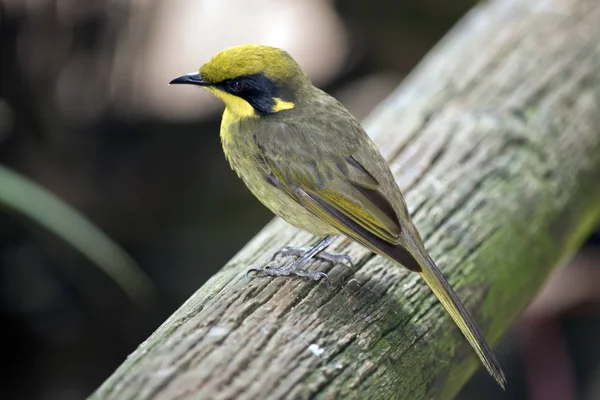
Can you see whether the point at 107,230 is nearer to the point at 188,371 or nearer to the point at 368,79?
the point at 368,79

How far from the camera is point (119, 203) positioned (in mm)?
5422

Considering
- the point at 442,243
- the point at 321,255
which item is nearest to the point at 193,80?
the point at 321,255

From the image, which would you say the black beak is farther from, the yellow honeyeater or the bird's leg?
the bird's leg

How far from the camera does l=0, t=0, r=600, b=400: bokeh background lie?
16.7 feet

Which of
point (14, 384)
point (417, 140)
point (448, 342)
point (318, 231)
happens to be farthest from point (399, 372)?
point (14, 384)

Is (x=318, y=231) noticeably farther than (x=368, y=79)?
No

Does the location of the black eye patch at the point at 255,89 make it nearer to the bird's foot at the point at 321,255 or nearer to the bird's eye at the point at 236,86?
the bird's eye at the point at 236,86

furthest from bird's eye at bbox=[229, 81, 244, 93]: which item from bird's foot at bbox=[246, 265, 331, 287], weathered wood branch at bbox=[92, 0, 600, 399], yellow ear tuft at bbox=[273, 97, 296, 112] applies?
bird's foot at bbox=[246, 265, 331, 287]

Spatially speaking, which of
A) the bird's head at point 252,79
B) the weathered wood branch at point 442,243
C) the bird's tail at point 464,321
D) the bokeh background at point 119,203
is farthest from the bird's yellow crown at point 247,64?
the bokeh background at point 119,203

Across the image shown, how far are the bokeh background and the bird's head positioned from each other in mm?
2318

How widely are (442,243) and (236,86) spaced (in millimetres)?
A: 900

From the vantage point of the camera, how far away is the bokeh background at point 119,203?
5.09m

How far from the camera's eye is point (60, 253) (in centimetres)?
525

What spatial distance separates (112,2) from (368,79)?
2062 millimetres
